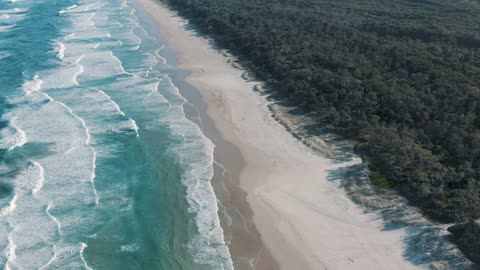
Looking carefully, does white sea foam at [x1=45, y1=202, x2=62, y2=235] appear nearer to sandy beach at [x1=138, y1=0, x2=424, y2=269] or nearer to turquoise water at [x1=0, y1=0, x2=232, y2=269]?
turquoise water at [x1=0, y1=0, x2=232, y2=269]

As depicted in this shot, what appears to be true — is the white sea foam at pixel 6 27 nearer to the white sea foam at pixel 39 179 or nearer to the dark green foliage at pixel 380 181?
the white sea foam at pixel 39 179

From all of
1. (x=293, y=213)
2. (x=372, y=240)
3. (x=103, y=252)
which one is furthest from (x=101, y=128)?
(x=372, y=240)

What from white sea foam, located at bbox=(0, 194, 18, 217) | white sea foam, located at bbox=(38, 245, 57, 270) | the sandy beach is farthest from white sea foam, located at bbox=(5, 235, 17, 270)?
the sandy beach

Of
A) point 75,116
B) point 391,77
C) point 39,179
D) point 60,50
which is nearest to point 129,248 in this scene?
point 39,179

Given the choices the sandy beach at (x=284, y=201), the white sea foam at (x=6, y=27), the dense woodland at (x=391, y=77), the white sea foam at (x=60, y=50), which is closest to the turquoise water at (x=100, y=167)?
the white sea foam at (x=60, y=50)

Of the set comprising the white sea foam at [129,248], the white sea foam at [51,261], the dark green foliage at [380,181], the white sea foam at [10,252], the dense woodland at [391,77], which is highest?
the dense woodland at [391,77]

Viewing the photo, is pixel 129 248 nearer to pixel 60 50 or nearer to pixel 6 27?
pixel 60 50
